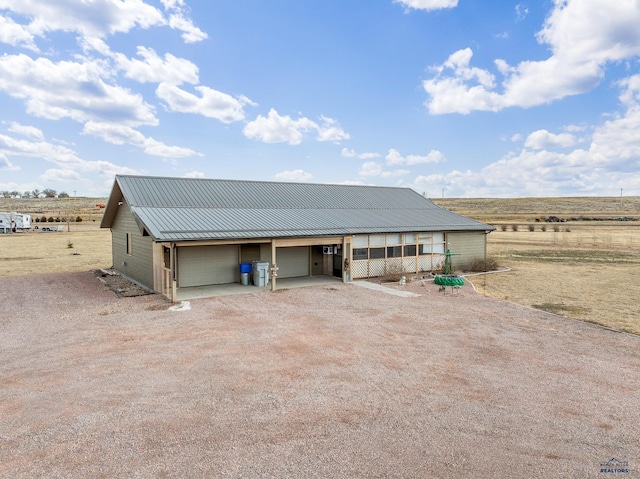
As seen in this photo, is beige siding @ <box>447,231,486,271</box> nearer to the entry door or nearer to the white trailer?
the entry door

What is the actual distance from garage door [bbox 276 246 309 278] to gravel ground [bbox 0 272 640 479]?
640 cm

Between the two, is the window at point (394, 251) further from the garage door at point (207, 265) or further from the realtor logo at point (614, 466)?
the realtor logo at point (614, 466)

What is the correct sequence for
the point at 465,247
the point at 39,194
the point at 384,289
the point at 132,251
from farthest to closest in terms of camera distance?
the point at 39,194 < the point at 465,247 < the point at 132,251 < the point at 384,289

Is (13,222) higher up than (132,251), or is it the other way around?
(13,222)

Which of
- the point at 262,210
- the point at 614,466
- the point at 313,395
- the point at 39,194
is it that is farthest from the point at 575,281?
the point at 39,194

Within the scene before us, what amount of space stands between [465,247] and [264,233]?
11.6 metres

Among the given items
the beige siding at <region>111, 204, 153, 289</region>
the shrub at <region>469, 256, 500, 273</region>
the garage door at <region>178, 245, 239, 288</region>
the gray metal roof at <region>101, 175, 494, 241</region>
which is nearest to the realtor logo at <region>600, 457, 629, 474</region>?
the gray metal roof at <region>101, 175, 494, 241</region>

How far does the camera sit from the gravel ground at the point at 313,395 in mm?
4461

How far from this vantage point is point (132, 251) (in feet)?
54.6

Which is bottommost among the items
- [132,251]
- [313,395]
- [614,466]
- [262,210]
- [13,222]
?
[614,466]

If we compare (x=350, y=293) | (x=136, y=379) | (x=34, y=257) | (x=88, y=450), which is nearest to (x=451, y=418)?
(x=88, y=450)

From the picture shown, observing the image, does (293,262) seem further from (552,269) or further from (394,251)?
(552,269)

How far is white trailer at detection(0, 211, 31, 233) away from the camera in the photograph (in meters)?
44.6

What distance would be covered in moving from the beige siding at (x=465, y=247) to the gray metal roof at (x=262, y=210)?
0.52 metres
